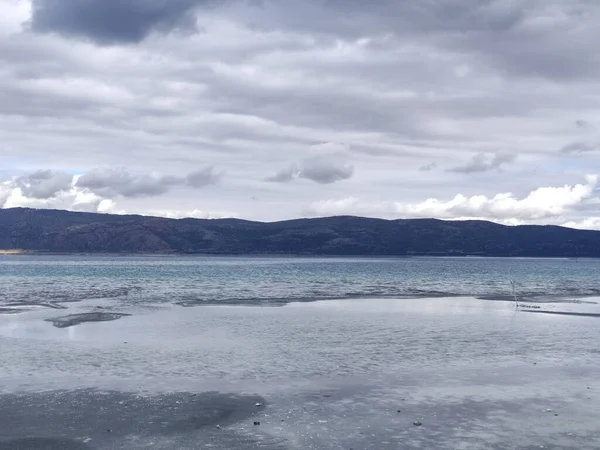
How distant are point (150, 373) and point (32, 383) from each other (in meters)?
4.03

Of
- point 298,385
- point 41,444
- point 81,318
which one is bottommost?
point 81,318

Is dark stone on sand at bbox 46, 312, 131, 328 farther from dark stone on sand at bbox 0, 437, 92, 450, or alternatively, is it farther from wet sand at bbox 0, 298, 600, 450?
dark stone on sand at bbox 0, 437, 92, 450

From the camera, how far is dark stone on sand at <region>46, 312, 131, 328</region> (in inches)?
1533

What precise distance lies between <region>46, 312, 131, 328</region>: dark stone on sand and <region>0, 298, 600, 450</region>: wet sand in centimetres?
106

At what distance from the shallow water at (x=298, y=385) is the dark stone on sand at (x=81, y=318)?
3.91ft

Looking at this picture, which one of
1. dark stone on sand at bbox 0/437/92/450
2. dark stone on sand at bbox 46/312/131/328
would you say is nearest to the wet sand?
dark stone on sand at bbox 0/437/92/450

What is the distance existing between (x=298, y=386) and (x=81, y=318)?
25195 millimetres

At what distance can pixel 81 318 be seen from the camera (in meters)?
42.0

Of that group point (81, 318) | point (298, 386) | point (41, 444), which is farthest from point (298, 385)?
point (81, 318)

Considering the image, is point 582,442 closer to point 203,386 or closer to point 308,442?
point 308,442

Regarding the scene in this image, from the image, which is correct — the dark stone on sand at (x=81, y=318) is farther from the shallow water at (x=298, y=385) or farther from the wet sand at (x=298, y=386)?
the shallow water at (x=298, y=385)

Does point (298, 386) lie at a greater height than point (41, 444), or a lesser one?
greater

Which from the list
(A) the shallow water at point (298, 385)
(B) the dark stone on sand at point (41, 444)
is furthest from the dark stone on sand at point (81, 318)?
(B) the dark stone on sand at point (41, 444)

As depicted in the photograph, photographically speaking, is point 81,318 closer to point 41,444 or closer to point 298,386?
point 298,386
